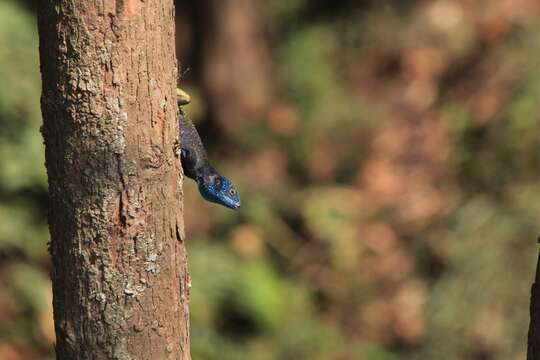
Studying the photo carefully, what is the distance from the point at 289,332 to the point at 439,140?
2.13m

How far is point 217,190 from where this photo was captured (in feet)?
7.16

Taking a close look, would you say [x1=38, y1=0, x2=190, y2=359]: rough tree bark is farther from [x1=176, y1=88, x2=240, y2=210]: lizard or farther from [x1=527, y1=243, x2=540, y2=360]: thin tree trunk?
[x1=527, y1=243, x2=540, y2=360]: thin tree trunk

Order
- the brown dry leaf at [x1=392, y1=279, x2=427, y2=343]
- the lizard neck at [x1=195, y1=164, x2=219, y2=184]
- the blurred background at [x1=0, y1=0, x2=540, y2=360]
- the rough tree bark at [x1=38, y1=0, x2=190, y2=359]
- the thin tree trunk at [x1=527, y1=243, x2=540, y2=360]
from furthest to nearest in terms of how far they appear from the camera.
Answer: the brown dry leaf at [x1=392, y1=279, x2=427, y2=343] → the blurred background at [x1=0, y1=0, x2=540, y2=360] → the lizard neck at [x1=195, y1=164, x2=219, y2=184] → the thin tree trunk at [x1=527, y1=243, x2=540, y2=360] → the rough tree bark at [x1=38, y1=0, x2=190, y2=359]

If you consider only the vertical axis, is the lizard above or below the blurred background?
below

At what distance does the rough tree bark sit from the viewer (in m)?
1.64

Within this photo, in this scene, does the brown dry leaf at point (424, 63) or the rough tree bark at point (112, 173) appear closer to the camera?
the rough tree bark at point (112, 173)

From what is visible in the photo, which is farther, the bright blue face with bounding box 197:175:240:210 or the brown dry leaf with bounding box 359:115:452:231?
the brown dry leaf with bounding box 359:115:452:231

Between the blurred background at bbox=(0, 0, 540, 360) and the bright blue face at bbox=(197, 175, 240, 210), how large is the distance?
8.80ft

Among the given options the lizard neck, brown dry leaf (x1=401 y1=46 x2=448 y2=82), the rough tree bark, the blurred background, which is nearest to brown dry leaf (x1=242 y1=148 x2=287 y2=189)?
the blurred background

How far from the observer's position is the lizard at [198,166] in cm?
196

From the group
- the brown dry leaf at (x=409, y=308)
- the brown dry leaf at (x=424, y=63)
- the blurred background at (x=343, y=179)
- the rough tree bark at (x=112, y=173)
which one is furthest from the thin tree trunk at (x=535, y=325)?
the brown dry leaf at (x=424, y=63)

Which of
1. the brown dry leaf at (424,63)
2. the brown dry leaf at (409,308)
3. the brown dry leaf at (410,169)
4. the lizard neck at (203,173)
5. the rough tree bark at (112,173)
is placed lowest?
the rough tree bark at (112,173)

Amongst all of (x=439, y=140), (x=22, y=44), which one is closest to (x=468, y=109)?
(x=439, y=140)

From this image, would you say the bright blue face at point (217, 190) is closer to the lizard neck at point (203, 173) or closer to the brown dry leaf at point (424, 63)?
the lizard neck at point (203, 173)
